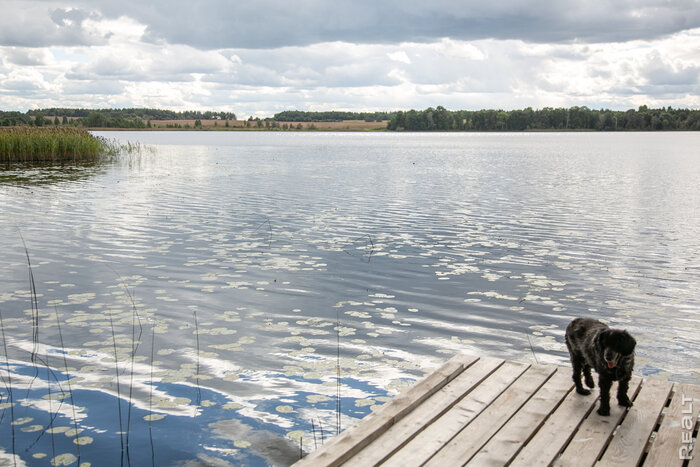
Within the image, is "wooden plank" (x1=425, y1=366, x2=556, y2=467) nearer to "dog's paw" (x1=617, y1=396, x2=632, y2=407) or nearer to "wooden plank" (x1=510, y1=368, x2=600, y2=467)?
"wooden plank" (x1=510, y1=368, x2=600, y2=467)

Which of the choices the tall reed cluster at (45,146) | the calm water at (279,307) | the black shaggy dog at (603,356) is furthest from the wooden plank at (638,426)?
the tall reed cluster at (45,146)

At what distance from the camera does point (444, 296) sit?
12758 mm

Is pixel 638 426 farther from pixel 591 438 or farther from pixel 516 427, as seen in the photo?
pixel 516 427

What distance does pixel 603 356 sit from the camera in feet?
19.0

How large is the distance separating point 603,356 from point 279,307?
23.5 ft

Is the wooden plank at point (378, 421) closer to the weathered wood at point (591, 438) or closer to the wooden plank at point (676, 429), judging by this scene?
the weathered wood at point (591, 438)

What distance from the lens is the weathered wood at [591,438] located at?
514 cm

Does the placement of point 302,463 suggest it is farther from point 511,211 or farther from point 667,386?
point 511,211

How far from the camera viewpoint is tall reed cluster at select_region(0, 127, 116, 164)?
4622cm

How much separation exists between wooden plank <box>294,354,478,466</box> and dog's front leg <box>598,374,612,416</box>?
157 centimetres

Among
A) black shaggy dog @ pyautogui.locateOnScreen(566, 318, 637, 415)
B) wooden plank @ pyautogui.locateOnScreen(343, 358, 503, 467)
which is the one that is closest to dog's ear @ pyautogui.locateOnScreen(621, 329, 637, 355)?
black shaggy dog @ pyautogui.locateOnScreen(566, 318, 637, 415)

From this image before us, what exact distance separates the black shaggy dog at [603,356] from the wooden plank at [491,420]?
21.3 inches

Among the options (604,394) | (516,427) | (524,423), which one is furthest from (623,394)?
(516,427)

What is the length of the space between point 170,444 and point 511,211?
823 inches
